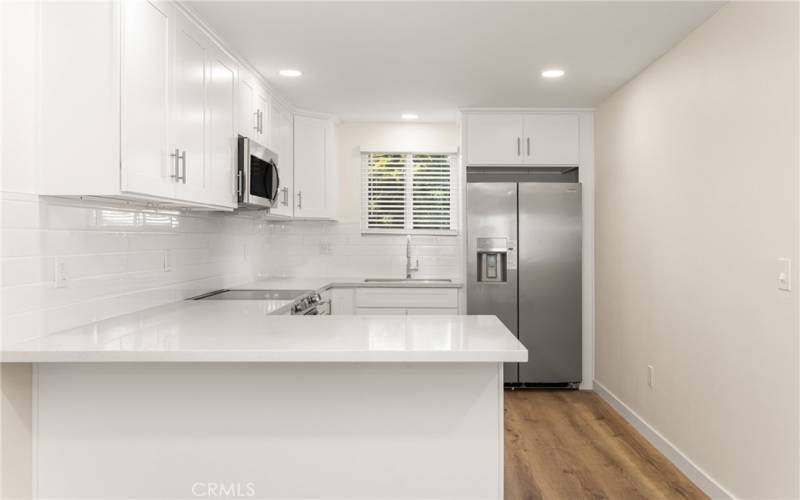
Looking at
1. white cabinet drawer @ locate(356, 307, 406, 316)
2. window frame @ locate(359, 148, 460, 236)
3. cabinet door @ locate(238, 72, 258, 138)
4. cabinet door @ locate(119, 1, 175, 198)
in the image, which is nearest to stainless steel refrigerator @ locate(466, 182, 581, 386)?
white cabinet drawer @ locate(356, 307, 406, 316)

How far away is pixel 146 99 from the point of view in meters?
2.11

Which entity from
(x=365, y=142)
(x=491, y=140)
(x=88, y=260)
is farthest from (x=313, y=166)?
(x=88, y=260)

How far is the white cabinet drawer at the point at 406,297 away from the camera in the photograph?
14.9ft

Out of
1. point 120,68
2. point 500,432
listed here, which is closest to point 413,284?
point 500,432

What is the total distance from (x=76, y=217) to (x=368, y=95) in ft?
8.24

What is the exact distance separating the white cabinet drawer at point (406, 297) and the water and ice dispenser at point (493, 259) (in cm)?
36

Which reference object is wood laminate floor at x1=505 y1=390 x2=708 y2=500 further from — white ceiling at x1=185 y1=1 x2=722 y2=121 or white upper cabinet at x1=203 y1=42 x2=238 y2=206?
white ceiling at x1=185 y1=1 x2=722 y2=121

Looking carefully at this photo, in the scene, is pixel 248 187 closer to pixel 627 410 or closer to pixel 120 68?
pixel 120 68

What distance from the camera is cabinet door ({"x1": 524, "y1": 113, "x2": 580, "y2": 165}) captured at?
4.55m

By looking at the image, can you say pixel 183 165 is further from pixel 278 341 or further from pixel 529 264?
pixel 529 264

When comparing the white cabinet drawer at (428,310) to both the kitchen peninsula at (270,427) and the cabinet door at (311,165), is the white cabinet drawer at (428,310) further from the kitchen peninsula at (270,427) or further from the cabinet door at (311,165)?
the kitchen peninsula at (270,427)

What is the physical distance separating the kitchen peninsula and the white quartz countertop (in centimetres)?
3

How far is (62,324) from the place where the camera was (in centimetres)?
206

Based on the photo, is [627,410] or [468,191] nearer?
[627,410]
